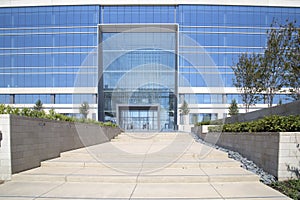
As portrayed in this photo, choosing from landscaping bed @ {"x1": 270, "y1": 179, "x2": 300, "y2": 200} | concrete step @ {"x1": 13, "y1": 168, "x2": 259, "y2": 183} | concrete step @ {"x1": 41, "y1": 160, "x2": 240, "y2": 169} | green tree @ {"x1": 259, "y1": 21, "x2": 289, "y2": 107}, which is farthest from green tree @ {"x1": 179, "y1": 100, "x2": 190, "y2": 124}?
landscaping bed @ {"x1": 270, "y1": 179, "x2": 300, "y2": 200}

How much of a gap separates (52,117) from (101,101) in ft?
122

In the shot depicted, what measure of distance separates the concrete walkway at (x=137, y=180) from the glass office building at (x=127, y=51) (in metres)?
36.3

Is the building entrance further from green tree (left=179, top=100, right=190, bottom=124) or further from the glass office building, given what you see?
green tree (left=179, top=100, right=190, bottom=124)

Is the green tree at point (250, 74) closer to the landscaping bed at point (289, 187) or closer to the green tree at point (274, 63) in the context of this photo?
the green tree at point (274, 63)

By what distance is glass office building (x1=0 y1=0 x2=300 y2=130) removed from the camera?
44250 millimetres

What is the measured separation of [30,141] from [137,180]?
332cm

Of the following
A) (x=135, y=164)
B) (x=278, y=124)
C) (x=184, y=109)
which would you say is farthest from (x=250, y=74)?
(x=184, y=109)

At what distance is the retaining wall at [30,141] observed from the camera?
18.7ft

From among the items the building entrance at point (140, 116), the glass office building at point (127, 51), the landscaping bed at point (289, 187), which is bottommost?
the building entrance at point (140, 116)

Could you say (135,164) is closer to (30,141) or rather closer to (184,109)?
(30,141)

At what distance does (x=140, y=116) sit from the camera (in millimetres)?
42406

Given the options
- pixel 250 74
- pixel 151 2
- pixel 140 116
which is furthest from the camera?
pixel 151 2

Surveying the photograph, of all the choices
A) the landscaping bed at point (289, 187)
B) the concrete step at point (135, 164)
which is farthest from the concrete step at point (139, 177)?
the concrete step at point (135, 164)

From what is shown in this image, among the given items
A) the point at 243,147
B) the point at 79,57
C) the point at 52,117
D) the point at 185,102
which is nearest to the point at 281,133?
the point at 243,147
